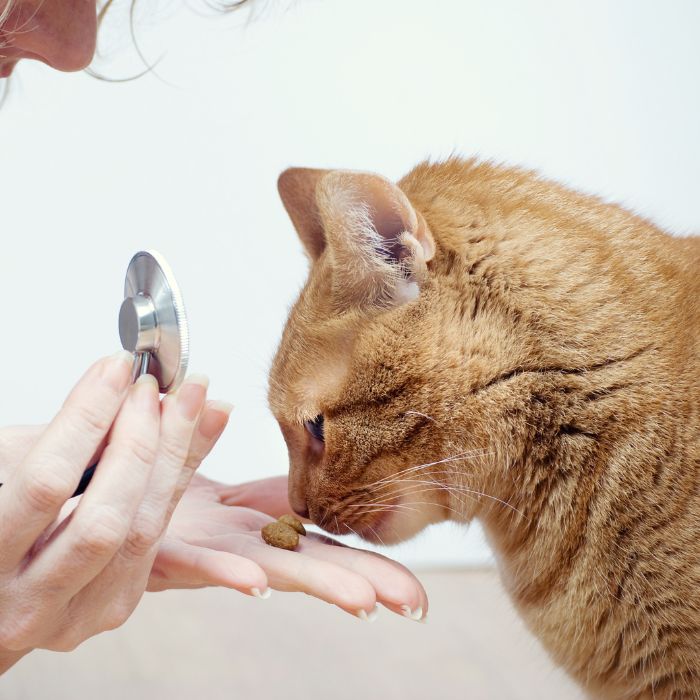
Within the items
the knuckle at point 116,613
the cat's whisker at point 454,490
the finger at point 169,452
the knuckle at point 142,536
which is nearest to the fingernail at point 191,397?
the finger at point 169,452

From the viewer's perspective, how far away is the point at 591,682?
47.0 inches

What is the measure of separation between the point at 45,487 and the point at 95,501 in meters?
0.05

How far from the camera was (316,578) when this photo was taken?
1011 millimetres

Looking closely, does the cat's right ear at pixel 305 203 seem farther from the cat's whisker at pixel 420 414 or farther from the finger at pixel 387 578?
the finger at pixel 387 578

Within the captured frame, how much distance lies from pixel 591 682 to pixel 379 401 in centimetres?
46

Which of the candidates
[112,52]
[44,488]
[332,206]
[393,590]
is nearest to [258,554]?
[393,590]

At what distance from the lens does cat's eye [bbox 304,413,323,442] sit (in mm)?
1224

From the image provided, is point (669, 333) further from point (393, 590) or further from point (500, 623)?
point (500, 623)

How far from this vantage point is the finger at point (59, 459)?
883mm

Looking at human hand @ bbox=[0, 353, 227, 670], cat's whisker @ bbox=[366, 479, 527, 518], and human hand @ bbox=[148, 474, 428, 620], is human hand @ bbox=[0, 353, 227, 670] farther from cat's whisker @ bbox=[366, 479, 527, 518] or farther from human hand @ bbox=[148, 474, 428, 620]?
cat's whisker @ bbox=[366, 479, 527, 518]

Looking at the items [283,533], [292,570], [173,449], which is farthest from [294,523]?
[173,449]

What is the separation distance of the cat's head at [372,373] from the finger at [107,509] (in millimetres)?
316

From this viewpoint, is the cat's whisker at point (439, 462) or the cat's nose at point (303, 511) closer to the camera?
the cat's whisker at point (439, 462)

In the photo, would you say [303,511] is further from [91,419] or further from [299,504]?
[91,419]
